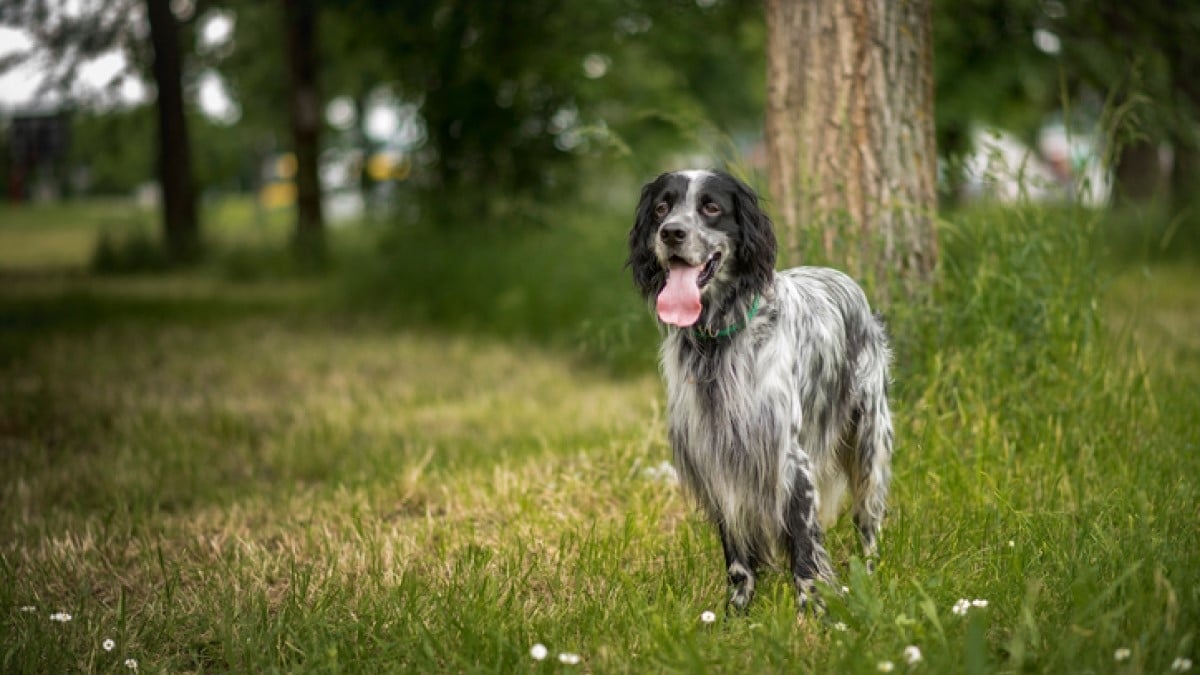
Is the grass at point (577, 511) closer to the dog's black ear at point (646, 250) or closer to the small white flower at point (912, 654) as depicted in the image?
the small white flower at point (912, 654)

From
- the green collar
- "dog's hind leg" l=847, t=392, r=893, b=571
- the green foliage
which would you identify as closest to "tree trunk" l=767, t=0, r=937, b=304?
"dog's hind leg" l=847, t=392, r=893, b=571

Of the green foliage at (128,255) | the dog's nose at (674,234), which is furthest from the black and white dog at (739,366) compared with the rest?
the green foliage at (128,255)

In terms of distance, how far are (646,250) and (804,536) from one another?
3.53 ft

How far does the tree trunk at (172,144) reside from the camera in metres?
15.6

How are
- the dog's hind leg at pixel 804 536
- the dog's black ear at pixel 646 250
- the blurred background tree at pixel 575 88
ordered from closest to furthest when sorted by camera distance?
the dog's hind leg at pixel 804 536 → the dog's black ear at pixel 646 250 → the blurred background tree at pixel 575 88

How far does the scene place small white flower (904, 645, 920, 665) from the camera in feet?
8.82

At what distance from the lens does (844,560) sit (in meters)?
3.81

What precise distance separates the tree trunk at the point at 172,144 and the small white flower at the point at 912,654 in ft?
49.4

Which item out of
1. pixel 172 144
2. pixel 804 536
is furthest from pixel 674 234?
pixel 172 144

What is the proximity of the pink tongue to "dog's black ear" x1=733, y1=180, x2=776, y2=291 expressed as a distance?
16 centimetres

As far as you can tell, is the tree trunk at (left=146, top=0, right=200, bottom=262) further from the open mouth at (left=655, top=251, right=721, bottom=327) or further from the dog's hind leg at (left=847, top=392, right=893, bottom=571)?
the dog's hind leg at (left=847, top=392, right=893, bottom=571)

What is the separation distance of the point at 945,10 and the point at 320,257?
1131 cm

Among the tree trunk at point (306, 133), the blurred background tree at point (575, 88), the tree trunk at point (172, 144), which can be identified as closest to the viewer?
the blurred background tree at point (575, 88)

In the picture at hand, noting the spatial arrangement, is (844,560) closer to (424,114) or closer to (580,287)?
(580,287)
